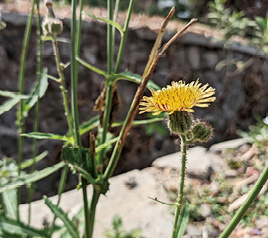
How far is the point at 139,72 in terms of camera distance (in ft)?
9.94

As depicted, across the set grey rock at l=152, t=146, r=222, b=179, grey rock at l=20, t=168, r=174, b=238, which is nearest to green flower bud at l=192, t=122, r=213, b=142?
grey rock at l=20, t=168, r=174, b=238

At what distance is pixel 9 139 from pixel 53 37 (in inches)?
68.1

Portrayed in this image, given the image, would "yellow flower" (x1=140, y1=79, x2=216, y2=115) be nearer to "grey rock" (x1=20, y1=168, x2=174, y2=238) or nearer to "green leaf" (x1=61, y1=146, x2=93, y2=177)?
"green leaf" (x1=61, y1=146, x2=93, y2=177)

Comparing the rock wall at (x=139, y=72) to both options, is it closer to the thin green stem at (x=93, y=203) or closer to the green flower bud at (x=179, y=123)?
the thin green stem at (x=93, y=203)

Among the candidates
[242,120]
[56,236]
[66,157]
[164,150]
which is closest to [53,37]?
[66,157]

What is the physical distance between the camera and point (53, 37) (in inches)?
42.7

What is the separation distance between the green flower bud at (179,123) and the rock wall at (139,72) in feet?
6.72

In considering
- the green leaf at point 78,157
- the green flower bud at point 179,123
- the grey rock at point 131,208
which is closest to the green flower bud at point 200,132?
the green flower bud at point 179,123

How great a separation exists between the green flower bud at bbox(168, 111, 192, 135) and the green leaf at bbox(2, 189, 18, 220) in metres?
0.68

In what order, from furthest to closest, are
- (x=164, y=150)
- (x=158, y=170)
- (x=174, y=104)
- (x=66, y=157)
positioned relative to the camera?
(x=164, y=150), (x=158, y=170), (x=66, y=157), (x=174, y=104)

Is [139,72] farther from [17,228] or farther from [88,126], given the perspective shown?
[17,228]

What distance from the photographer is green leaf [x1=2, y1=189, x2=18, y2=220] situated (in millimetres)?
1054

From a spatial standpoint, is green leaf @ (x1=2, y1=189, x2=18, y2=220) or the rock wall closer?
green leaf @ (x1=2, y1=189, x2=18, y2=220)

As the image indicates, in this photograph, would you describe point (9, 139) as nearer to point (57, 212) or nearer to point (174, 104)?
point (57, 212)
